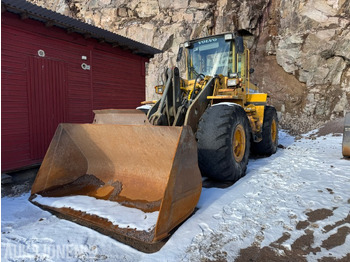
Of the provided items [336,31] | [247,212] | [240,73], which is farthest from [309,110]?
[247,212]

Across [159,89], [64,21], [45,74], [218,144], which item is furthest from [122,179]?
[64,21]

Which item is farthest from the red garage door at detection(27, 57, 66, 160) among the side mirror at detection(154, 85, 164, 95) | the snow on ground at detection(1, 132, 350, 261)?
the side mirror at detection(154, 85, 164, 95)

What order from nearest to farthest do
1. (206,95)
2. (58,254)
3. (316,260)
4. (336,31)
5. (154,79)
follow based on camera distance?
(316,260)
(58,254)
(206,95)
(336,31)
(154,79)

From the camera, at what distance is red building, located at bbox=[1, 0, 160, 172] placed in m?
5.02

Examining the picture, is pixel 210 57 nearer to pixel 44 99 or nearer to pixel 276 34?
pixel 44 99

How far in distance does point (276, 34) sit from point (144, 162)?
1690cm

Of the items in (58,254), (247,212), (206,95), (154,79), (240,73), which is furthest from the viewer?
(154,79)

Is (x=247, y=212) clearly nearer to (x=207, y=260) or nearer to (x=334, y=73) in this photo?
(x=207, y=260)

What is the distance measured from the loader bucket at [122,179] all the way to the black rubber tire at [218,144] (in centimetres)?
76

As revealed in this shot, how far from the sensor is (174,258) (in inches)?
83.6

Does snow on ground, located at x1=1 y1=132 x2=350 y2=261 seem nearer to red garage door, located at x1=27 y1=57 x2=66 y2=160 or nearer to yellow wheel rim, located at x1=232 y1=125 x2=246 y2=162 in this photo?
yellow wheel rim, located at x1=232 y1=125 x2=246 y2=162

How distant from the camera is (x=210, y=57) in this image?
550 centimetres

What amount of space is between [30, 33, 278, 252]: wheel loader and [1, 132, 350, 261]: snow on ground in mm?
181

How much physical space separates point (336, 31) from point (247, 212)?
606 inches
